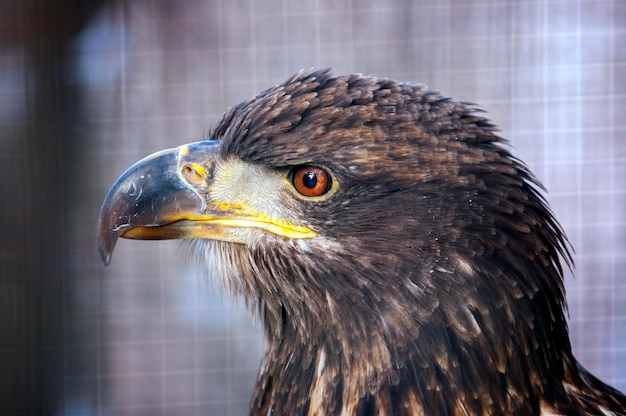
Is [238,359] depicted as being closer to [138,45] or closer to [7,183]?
[7,183]

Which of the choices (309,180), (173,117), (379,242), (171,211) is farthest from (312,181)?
(173,117)

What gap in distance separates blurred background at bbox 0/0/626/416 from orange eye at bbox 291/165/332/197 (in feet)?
7.93

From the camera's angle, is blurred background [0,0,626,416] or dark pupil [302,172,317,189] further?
blurred background [0,0,626,416]

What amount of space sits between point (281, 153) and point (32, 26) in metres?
2.76

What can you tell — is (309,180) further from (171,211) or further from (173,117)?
(173,117)

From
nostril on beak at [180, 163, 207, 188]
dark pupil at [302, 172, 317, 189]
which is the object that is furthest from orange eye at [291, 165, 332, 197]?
nostril on beak at [180, 163, 207, 188]

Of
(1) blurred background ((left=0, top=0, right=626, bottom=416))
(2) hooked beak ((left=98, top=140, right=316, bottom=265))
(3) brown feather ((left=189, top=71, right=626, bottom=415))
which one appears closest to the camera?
(3) brown feather ((left=189, top=71, right=626, bottom=415))

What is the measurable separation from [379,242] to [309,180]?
0.20 metres

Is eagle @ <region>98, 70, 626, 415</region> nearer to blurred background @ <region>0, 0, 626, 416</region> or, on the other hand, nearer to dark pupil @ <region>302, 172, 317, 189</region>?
dark pupil @ <region>302, 172, 317, 189</region>

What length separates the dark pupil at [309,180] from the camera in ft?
5.02

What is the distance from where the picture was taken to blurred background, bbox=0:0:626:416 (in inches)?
153

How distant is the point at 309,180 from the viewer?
154 centimetres

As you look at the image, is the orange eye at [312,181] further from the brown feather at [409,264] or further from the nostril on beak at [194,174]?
the nostril on beak at [194,174]

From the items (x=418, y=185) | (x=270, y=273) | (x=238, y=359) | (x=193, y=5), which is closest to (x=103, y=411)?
(x=238, y=359)
